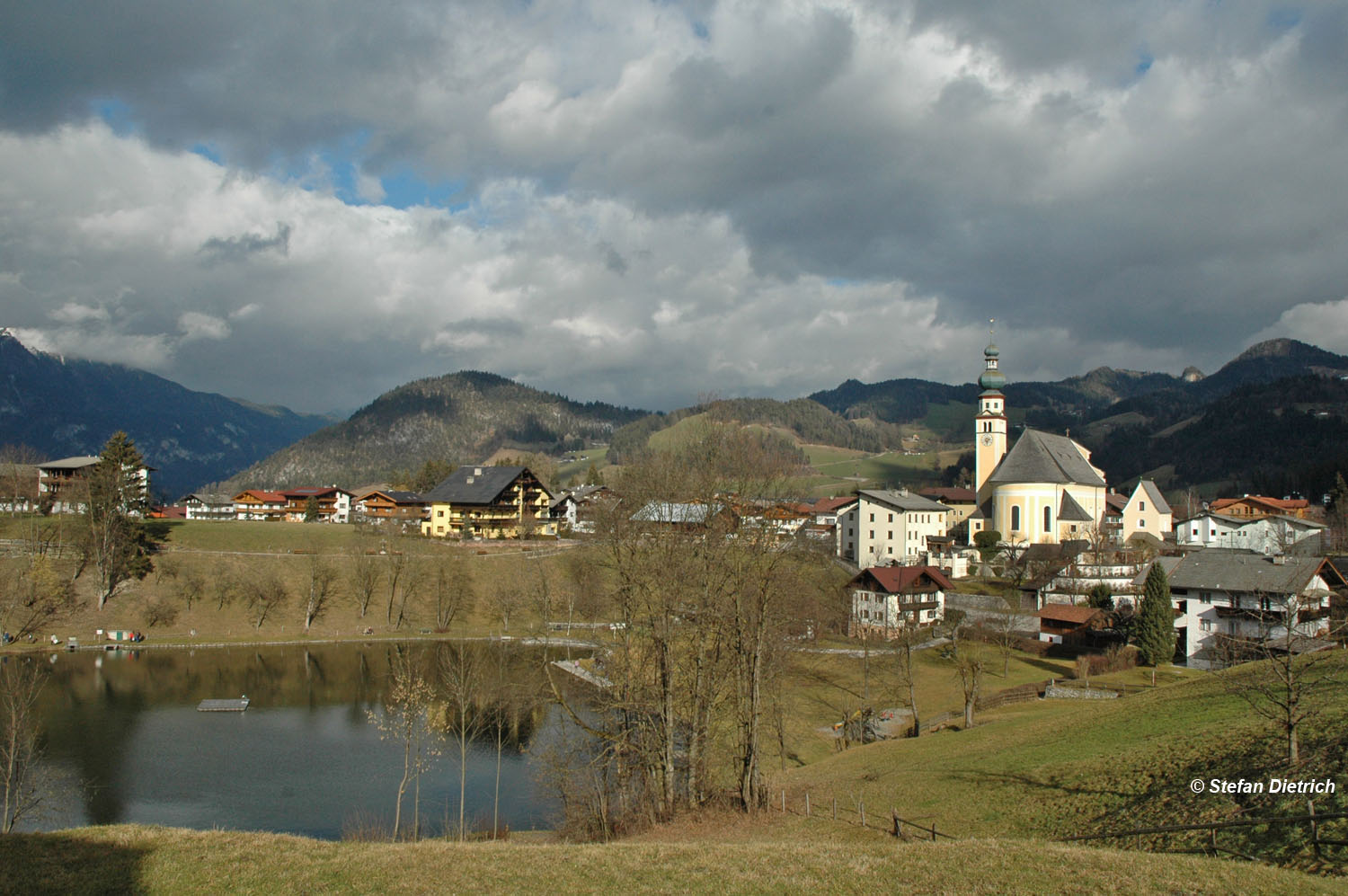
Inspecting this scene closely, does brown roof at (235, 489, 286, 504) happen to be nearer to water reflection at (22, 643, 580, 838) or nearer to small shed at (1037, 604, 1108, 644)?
water reflection at (22, 643, 580, 838)

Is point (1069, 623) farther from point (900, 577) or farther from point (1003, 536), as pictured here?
point (1003, 536)

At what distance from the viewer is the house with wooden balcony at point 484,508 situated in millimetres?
89438

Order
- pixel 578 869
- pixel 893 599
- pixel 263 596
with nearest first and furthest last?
1. pixel 578 869
2. pixel 893 599
3. pixel 263 596

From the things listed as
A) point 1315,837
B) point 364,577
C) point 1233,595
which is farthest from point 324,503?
point 1315,837

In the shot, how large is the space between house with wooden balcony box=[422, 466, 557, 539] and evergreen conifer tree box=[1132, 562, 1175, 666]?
6036cm

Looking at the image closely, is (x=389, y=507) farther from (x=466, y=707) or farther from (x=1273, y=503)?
(x=1273, y=503)

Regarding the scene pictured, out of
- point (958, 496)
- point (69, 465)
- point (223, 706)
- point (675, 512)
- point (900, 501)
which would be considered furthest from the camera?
point (69, 465)

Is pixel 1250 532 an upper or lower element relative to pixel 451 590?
upper

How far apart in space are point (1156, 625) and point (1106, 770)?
1099 inches

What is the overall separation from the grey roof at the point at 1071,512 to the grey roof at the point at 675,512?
65438mm

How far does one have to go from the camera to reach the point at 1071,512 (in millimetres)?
77438

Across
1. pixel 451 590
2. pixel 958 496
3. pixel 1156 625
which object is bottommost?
pixel 451 590

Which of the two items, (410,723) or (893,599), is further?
(893,599)

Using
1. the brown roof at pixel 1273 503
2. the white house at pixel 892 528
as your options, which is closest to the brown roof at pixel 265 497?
the white house at pixel 892 528
